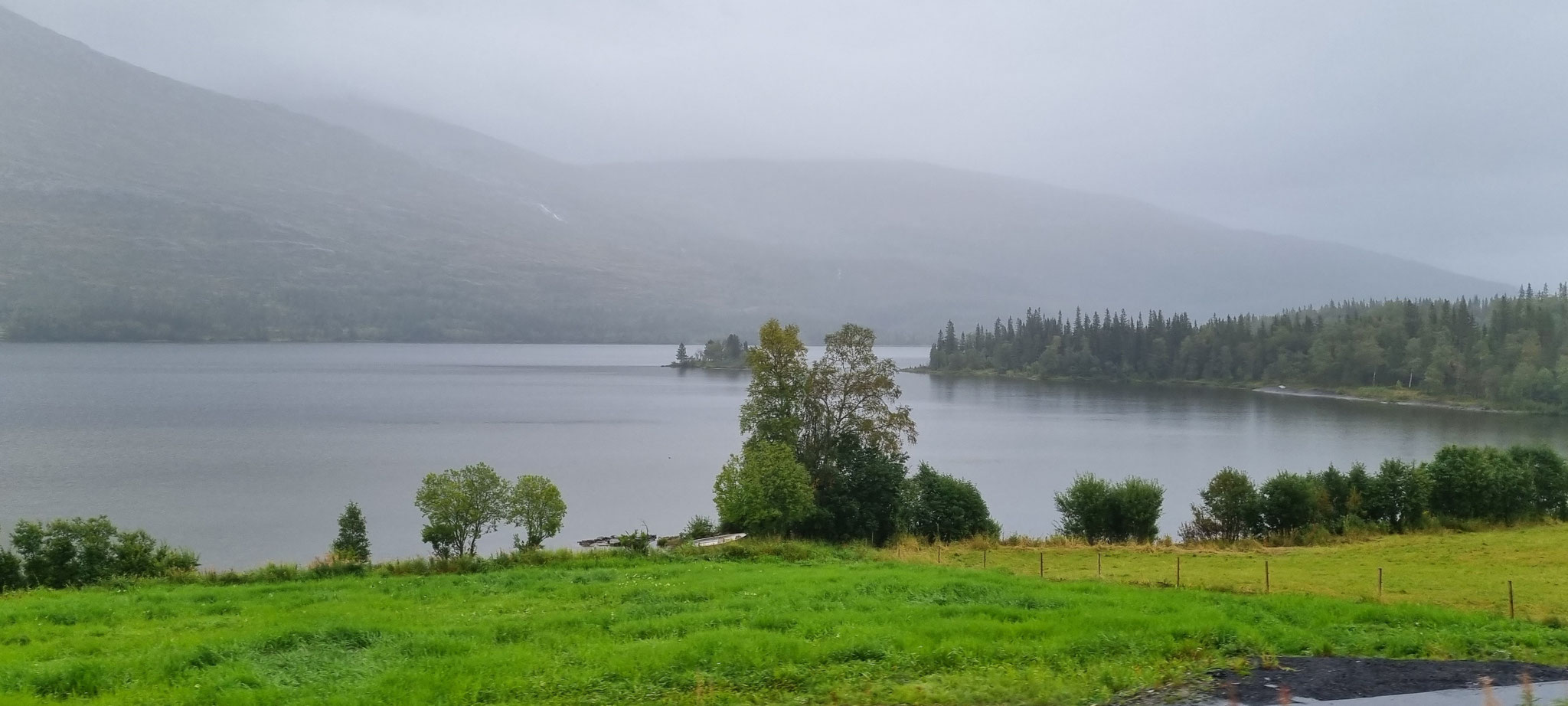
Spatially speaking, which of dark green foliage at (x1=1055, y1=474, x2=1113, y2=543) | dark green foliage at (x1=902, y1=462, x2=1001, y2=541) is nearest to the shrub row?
dark green foliage at (x1=1055, y1=474, x2=1113, y2=543)

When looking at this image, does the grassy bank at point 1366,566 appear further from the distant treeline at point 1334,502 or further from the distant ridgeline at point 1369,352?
the distant ridgeline at point 1369,352

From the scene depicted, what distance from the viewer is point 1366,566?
26844 millimetres

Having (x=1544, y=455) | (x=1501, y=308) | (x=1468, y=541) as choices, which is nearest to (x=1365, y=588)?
(x=1468, y=541)

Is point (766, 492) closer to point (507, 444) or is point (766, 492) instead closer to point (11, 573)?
point (11, 573)

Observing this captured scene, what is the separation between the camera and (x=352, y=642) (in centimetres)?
1271

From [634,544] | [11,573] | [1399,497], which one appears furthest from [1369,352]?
[11,573]

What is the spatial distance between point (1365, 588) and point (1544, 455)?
1223 inches

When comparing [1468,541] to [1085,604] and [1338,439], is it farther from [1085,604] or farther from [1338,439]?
[1338,439]

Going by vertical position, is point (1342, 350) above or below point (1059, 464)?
above

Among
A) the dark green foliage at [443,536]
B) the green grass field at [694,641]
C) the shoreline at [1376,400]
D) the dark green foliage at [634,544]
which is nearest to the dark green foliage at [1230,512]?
the dark green foliage at [634,544]

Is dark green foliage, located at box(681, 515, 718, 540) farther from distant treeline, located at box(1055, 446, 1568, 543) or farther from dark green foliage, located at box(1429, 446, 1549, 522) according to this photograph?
dark green foliage, located at box(1429, 446, 1549, 522)

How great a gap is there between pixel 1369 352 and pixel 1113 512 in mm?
135309

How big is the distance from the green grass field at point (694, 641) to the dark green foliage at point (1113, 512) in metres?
23.2

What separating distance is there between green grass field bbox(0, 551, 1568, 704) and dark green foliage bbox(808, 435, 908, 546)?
846 inches
